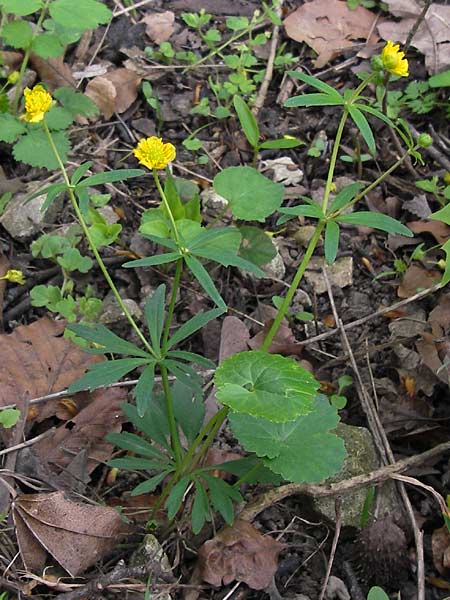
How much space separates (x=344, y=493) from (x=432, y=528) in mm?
311

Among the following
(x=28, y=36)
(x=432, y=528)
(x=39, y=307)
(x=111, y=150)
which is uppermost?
(x=28, y=36)

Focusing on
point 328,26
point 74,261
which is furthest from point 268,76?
point 74,261

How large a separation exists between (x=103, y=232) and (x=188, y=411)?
88 centimetres

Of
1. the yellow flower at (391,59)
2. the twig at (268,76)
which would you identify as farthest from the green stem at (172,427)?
the twig at (268,76)

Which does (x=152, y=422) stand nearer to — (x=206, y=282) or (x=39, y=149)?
(x=206, y=282)

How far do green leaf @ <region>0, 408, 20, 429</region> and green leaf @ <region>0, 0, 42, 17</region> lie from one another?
159 cm

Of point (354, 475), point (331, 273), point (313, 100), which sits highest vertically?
point (313, 100)

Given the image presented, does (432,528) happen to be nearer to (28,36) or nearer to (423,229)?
(423,229)

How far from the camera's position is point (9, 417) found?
2049mm

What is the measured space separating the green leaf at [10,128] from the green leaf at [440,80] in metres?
1.80

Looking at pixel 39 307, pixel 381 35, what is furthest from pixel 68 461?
pixel 381 35

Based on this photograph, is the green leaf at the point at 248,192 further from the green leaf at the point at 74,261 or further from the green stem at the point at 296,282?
the green stem at the point at 296,282

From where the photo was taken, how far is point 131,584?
176cm

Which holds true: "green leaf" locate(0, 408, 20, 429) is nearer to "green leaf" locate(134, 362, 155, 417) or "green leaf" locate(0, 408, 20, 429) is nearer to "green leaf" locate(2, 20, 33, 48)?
"green leaf" locate(134, 362, 155, 417)
